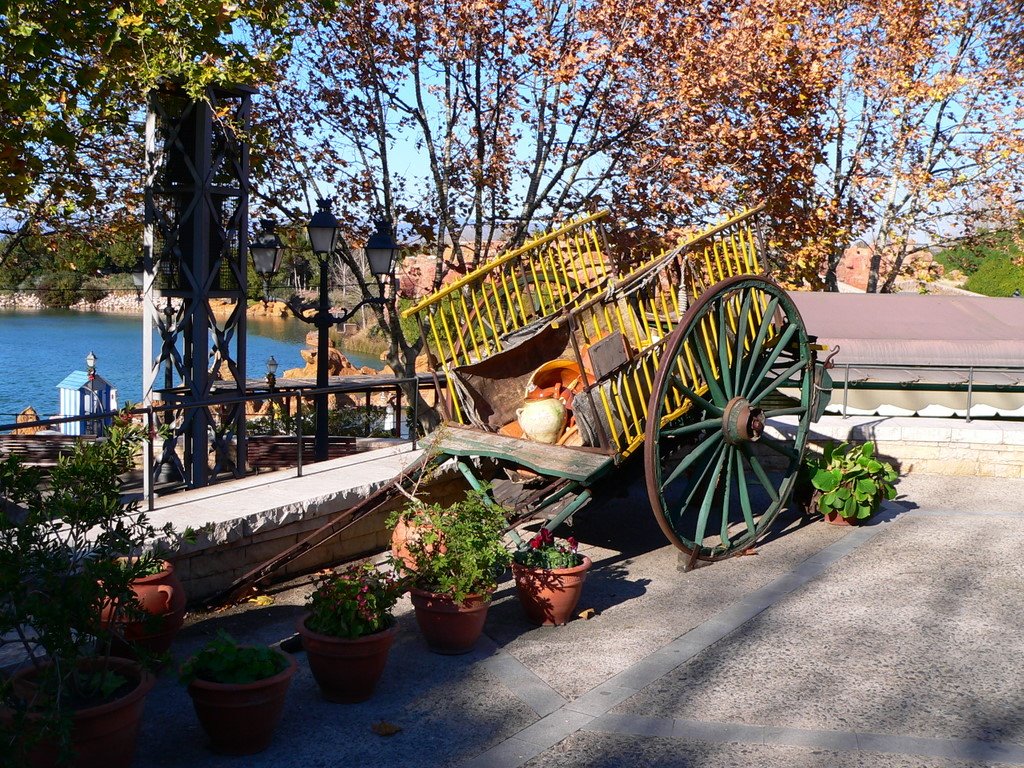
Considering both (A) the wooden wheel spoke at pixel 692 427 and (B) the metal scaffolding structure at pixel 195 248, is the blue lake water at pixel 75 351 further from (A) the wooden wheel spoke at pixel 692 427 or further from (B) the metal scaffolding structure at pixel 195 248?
(A) the wooden wheel spoke at pixel 692 427

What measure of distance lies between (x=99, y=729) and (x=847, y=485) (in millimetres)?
7016

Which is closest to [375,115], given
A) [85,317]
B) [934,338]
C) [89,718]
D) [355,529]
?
[355,529]

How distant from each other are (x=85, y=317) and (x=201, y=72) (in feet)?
221

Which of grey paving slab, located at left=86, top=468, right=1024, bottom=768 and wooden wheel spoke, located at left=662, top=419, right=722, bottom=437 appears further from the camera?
wooden wheel spoke, located at left=662, top=419, right=722, bottom=437

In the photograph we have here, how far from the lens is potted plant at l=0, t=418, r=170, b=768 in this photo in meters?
3.59

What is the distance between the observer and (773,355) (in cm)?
819

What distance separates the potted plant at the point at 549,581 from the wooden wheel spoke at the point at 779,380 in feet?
8.02

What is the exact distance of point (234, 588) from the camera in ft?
21.0

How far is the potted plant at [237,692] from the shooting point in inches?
172

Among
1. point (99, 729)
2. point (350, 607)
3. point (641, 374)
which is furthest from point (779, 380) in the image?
point (99, 729)

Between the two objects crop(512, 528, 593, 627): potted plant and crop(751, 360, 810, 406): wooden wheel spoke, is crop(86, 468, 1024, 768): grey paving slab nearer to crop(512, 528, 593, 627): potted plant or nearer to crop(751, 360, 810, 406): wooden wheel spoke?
crop(512, 528, 593, 627): potted plant

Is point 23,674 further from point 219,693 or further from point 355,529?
point 355,529

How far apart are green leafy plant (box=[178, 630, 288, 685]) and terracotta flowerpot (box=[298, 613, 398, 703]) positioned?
0.44 metres

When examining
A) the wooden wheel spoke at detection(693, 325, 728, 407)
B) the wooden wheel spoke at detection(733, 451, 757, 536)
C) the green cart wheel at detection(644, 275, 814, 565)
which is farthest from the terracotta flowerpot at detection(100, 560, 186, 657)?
the wooden wheel spoke at detection(733, 451, 757, 536)
